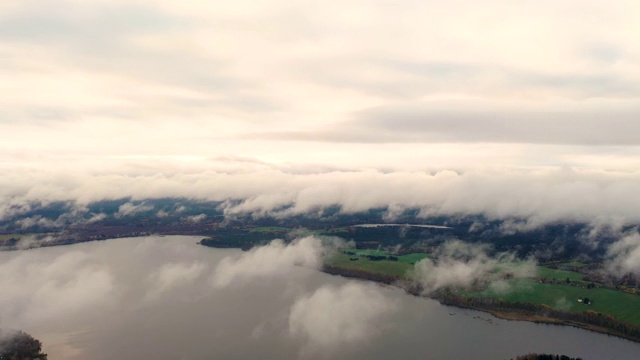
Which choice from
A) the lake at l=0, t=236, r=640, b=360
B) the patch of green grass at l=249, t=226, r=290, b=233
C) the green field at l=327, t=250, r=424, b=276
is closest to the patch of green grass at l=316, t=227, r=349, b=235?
the patch of green grass at l=249, t=226, r=290, b=233

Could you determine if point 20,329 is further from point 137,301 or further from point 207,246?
point 207,246

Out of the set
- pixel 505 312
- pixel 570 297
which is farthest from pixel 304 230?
pixel 570 297

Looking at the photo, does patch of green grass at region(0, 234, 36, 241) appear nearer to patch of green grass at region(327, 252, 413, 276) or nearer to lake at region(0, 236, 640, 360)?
lake at region(0, 236, 640, 360)

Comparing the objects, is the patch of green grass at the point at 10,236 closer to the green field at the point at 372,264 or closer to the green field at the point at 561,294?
the green field at the point at 372,264

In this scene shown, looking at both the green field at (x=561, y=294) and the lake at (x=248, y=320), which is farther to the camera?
the green field at (x=561, y=294)

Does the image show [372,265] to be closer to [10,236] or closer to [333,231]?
[333,231]

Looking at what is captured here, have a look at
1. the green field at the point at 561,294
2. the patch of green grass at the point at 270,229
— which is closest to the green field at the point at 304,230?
the patch of green grass at the point at 270,229
